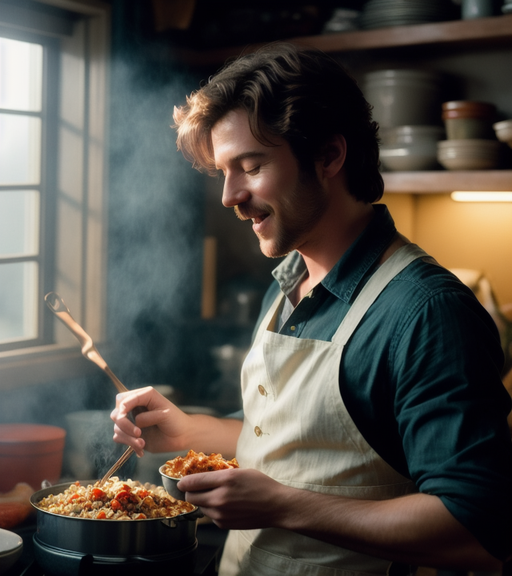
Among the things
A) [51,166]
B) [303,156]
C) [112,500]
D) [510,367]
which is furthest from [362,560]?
[51,166]

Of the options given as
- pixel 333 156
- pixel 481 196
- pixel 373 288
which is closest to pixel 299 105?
pixel 333 156

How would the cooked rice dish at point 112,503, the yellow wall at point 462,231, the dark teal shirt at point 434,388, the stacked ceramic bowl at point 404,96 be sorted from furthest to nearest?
the yellow wall at point 462,231, the stacked ceramic bowl at point 404,96, the cooked rice dish at point 112,503, the dark teal shirt at point 434,388

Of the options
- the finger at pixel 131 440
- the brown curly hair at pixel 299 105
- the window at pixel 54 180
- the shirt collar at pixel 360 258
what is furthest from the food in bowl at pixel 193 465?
the window at pixel 54 180

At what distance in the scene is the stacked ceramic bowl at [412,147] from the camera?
7.97 feet

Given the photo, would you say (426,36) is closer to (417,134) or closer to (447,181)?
(417,134)

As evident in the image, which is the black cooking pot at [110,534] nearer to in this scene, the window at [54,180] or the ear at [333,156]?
the ear at [333,156]

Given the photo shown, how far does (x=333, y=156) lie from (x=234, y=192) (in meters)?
0.22

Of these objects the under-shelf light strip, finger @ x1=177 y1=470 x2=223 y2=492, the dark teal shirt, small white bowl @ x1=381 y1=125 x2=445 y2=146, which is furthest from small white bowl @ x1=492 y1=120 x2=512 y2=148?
finger @ x1=177 y1=470 x2=223 y2=492

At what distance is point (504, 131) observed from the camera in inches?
89.7

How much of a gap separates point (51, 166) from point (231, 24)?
92cm

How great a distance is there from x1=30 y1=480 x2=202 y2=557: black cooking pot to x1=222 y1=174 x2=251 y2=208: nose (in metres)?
0.62

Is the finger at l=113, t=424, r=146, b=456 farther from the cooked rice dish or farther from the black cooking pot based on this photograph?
the black cooking pot

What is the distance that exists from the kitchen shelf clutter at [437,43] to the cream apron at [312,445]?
1.10 meters

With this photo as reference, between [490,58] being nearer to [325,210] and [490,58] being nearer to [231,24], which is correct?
[231,24]
